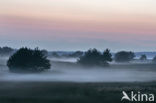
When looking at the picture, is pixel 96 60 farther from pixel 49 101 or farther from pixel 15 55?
pixel 49 101

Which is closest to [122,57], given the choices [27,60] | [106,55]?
[106,55]

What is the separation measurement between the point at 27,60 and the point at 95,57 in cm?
3449

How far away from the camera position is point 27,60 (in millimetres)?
84312

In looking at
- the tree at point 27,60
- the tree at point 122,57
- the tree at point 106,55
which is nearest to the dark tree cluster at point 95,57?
the tree at point 106,55

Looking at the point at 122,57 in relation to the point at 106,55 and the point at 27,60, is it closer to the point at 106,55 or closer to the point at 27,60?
the point at 106,55

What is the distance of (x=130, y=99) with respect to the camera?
3578 cm

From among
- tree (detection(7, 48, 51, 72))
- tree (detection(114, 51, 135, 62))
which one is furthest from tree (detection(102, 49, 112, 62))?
tree (detection(114, 51, 135, 62))

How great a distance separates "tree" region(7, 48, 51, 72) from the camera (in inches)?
3280

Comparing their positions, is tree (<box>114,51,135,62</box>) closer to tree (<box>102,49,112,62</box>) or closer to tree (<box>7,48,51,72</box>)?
tree (<box>102,49,112,62</box>)

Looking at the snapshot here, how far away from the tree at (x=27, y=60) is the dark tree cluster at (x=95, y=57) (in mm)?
27536

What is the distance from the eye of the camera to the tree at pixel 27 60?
273 feet

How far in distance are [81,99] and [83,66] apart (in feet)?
279

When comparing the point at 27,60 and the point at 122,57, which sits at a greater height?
the point at 122,57

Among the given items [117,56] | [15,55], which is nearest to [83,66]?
[15,55]
